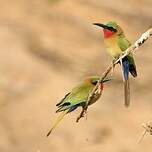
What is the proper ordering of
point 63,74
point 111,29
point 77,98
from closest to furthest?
point 111,29 < point 77,98 < point 63,74

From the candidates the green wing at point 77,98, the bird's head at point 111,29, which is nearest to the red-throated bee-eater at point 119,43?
the bird's head at point 111,29

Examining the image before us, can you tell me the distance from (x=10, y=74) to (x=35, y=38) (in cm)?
90

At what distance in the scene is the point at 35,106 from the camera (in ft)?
23.3

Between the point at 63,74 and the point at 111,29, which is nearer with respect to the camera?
the point at 111,29

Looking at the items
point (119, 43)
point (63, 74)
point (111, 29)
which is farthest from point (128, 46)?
point (63, 74)

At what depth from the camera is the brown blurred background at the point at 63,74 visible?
6598 millimetres

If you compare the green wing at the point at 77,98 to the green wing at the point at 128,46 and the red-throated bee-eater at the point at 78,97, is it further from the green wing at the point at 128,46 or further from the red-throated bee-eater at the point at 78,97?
the green wing at the point at 128,46

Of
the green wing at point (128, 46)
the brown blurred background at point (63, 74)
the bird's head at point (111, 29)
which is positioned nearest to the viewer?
the bird's head at point (111, 29)

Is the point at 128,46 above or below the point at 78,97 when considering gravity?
above

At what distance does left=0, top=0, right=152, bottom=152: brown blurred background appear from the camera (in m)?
6.60

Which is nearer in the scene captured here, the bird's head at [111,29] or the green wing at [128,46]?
the bird's head at [111,29]

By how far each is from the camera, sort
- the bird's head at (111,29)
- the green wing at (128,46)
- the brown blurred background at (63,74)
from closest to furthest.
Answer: the bird's head at (111,29) → the green wing at (128,46) → the brown blurred background at (63,74)

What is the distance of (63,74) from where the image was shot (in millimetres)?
7523

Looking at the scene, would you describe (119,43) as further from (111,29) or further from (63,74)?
(63,74)
